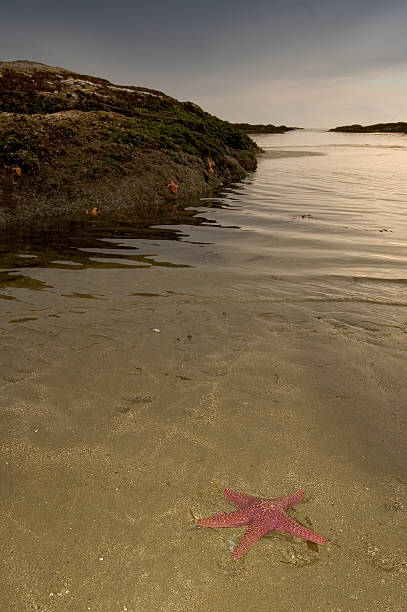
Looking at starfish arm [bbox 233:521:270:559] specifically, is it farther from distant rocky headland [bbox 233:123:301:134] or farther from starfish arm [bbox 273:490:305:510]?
distant rocky headland [bbox 233:123:301:134]

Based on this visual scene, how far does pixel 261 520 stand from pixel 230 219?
24.0ft

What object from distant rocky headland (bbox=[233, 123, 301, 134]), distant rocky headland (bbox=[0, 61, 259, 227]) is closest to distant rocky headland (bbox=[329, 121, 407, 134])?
distant rocky headland (bbox=[233, 123, 301, 134])

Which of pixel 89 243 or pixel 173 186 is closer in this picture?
pixel 89 243

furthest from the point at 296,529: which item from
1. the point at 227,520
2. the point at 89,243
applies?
the point at 89,243

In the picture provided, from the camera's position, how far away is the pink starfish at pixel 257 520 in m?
1.97

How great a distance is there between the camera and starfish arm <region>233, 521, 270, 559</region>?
192cm

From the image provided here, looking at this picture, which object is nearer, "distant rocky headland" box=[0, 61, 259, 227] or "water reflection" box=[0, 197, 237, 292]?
"water reflection" box=[0, 197, 237, 292]

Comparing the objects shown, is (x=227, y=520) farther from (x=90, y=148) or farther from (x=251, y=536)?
(x=90, y=148)

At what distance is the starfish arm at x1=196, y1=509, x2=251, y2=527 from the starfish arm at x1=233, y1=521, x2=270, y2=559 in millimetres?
52

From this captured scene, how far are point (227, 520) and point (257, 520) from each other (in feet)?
0.51

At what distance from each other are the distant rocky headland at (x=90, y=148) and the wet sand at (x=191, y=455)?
→ 4.69 m

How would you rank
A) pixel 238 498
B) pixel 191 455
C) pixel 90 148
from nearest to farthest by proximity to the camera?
pixel 238 498
pixel 191 455
pixel 90 148

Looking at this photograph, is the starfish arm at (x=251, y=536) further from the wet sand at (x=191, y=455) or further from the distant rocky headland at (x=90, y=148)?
the distant rocky headland at (x=90, y=148)

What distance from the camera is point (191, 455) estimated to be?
2607 mm
